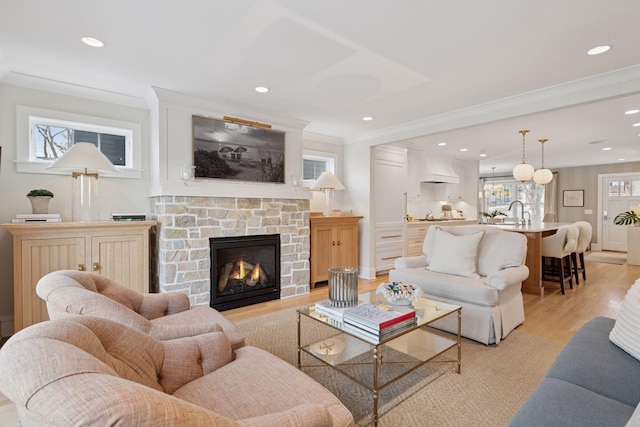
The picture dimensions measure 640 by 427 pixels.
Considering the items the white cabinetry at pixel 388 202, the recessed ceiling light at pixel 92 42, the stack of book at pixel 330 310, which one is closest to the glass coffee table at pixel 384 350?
the stack of book at pixel 330 310

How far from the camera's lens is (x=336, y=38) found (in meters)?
2.26

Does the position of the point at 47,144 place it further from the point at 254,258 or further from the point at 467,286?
the point at 467,286

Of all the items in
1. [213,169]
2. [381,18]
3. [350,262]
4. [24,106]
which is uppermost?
[381,18]

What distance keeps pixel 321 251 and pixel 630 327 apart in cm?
346

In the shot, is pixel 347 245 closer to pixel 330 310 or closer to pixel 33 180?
pixel 330 310

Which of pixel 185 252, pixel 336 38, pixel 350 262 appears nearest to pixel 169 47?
pixel 336 38

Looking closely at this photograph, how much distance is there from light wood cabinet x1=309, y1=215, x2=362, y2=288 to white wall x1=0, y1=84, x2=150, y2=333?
2.36 meters

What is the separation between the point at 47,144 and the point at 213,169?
154 cm

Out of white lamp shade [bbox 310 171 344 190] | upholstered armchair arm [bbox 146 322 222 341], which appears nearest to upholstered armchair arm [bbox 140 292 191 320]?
upholstered armchair arm [bbox 146 322 222 341]

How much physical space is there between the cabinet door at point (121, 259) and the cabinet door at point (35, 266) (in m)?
0.16

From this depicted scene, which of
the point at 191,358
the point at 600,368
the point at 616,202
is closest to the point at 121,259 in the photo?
the point at 191,358

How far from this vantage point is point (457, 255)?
10.2ft

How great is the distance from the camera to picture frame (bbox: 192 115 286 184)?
3.49 meters

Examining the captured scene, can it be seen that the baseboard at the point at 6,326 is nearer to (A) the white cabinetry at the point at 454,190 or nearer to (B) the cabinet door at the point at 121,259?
(B) the cabinet door at the point at 121,259
